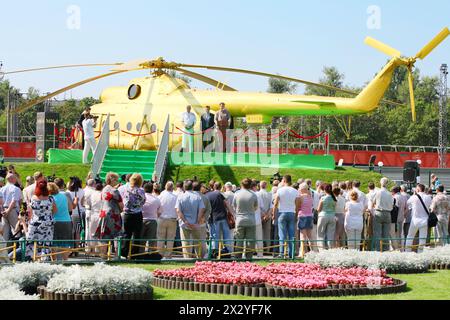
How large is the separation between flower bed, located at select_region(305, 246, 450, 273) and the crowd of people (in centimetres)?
235

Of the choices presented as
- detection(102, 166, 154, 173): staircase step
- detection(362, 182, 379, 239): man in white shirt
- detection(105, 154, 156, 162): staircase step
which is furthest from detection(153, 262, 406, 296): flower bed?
detection(105, 154, 156, 162): staircase step

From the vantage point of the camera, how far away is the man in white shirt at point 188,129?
118 feet

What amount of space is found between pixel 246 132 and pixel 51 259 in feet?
63.1

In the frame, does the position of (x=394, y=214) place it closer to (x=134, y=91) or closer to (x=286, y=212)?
(x=286, y=212)

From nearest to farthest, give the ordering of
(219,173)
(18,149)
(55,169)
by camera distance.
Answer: (55,169) < (219,173) < (18,149)

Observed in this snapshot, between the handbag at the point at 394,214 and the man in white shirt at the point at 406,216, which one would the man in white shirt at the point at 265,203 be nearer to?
the handbag at the point at 394,214

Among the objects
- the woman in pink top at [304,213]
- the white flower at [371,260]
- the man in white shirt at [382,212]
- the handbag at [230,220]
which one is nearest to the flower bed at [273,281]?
the white flower at [371,260]

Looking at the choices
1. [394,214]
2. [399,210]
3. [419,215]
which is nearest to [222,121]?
[399,210]

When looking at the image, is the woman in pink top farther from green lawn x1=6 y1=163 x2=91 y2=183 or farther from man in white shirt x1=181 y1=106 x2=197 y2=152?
man in white shirt x1=181 y1=106 x2=197 y2=152

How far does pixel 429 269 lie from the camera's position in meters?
19.8

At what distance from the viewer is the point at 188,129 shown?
36.4 meters

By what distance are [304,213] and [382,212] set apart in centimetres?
239
